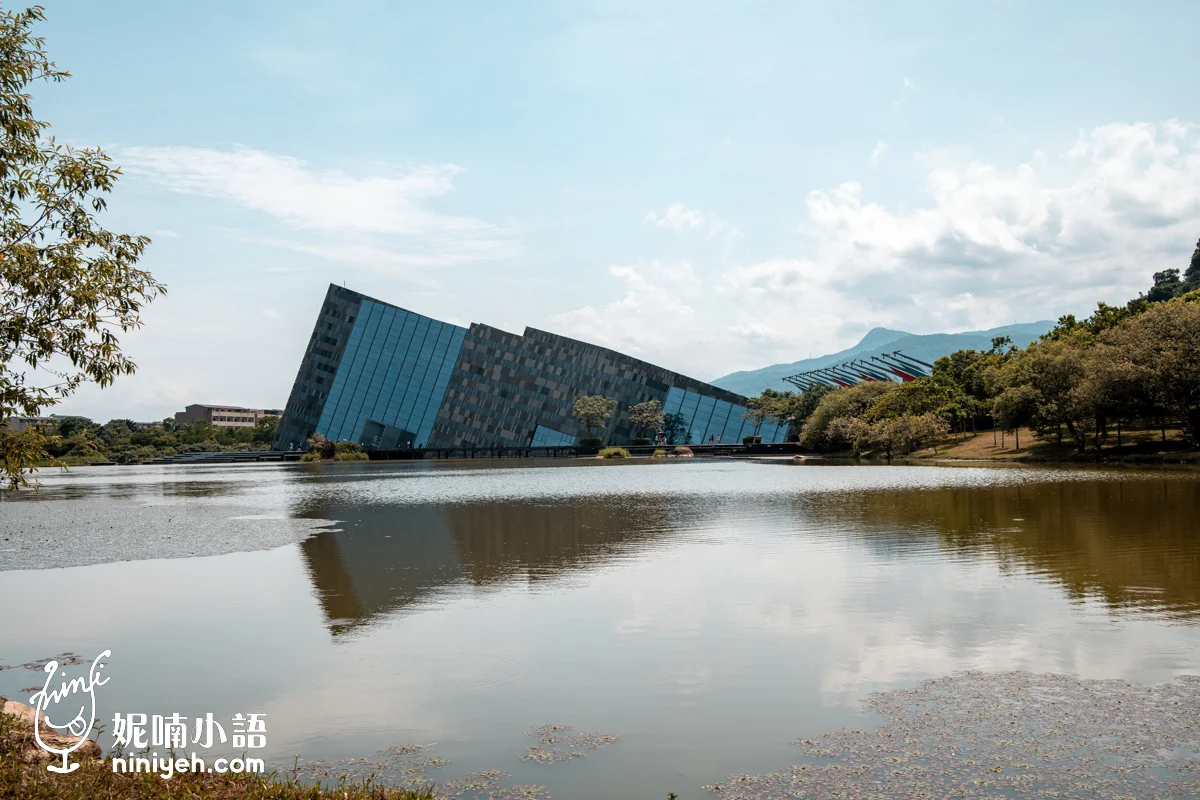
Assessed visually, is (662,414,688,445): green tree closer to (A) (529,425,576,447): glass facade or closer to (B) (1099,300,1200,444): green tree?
(A) (529,425,576,447): glass facade

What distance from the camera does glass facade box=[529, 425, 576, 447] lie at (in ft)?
366

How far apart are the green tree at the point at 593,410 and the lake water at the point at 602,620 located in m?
79.7

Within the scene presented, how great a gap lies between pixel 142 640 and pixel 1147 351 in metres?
58.0

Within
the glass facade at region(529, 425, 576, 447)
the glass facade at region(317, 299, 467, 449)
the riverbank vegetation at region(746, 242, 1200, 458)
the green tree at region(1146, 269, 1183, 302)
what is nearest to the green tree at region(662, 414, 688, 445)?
the glass facade at region(529, 425, 576, 447)

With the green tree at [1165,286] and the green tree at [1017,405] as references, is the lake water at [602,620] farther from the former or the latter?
the green tree at [1165,286]

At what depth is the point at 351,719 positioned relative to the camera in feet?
29.5

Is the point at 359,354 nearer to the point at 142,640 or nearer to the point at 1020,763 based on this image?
the point at 142,640

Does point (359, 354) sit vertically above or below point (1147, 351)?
above

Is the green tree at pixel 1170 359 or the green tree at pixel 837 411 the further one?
the green tree at pixel 837 411

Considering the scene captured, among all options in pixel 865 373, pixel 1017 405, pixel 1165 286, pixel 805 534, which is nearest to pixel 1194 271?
pixel 1165 286

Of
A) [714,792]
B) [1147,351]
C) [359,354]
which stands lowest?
[714,792]

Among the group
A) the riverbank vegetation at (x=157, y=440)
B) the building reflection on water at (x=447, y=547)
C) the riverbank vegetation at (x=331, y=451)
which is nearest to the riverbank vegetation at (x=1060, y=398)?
the building reflection on water at (x=447, y=547)

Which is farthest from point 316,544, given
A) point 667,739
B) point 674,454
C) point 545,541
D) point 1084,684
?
point 674,454

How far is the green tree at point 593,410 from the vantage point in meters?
108
